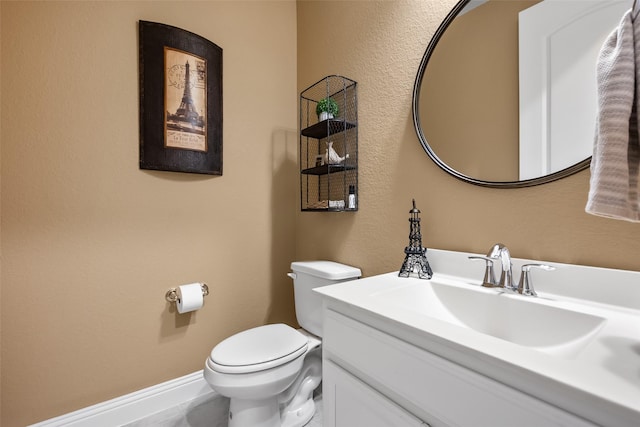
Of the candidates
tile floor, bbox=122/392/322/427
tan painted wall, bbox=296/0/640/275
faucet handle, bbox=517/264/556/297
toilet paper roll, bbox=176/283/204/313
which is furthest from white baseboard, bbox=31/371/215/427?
faucet handle, bbox=517/264/556/297

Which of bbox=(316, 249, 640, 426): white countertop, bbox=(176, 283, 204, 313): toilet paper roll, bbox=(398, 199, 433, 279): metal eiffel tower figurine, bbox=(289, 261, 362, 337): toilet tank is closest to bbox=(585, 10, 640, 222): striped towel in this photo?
bbox=(316, 249, 640, 426): white countertop

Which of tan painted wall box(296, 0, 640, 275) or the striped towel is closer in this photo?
the striped towel

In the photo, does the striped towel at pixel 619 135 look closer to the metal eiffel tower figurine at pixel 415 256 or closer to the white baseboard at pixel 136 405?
the metal eiffel tower figurine at pixel 415 256

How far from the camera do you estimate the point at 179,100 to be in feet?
4.84

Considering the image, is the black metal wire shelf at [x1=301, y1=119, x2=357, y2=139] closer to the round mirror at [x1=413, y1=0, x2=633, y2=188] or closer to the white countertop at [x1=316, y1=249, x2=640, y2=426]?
the round mirror at [x1=413, y1=0, x2=633, y2=188]

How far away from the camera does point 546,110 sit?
85 cm

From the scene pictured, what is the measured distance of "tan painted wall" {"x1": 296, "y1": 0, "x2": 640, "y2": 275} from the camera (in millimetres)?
809

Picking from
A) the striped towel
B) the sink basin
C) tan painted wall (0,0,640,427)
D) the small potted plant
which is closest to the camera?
the striped towel

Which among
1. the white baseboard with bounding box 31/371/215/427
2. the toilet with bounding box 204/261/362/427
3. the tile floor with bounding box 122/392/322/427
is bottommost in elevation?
the tile floor with bounding box 122/392/322/427

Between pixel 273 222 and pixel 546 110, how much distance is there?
146 cm

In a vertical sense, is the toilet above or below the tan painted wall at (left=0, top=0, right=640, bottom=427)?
below

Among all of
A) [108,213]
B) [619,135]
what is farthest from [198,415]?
[619,135]

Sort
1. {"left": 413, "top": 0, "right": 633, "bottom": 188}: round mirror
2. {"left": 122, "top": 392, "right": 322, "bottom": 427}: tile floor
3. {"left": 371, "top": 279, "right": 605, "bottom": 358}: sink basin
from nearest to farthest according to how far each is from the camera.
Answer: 1. {"left": 371, "top": 279, "right": 605, "bottom": 358}: sink basin
2. {"left": 413, "top": 0, "right": 633, "bottom": 188}: round mirror
3. {"left": 122, "top": 392, "right": 322, "bottom": 427}: tile floor

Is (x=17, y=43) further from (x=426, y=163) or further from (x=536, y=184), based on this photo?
(x=536, y=184)
